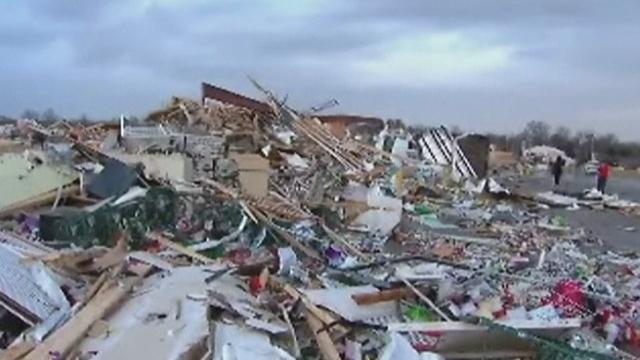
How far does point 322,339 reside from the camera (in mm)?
6008

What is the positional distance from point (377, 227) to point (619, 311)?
5805 mm

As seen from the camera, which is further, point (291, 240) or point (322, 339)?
point (291, 240)

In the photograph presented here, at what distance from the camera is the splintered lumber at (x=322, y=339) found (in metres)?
5.80

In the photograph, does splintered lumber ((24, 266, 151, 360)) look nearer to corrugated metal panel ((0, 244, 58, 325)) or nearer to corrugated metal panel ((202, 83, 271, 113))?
corrugated metal panel ((0, 244, 58, 325))

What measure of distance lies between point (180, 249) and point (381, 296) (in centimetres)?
241

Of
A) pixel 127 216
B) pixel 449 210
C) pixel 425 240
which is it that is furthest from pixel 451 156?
pixel 127 216

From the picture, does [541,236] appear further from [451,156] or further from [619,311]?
[451,156]

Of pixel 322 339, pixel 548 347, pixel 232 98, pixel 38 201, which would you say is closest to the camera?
pixel 322 339

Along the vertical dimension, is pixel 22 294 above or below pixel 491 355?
above

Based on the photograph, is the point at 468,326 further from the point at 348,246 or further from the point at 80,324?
the point at 348,246

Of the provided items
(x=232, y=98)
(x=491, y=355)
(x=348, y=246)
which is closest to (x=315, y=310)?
(x=491, y=355)

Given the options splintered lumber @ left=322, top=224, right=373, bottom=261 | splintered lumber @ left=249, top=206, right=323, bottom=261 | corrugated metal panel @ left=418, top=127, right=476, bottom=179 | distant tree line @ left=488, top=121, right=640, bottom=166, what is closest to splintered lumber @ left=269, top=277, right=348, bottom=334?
splintered lumber @ left=249, top=206, right=323, bottom=261

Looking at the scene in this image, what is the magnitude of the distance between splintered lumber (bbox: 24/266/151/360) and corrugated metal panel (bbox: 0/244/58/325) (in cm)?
26

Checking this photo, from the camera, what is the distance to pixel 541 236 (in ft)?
46.5
